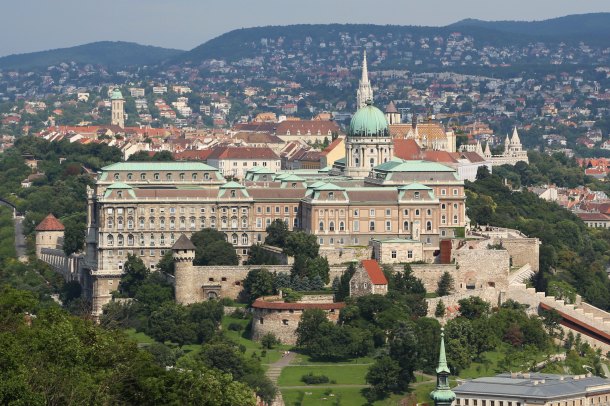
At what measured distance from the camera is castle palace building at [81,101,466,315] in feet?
336

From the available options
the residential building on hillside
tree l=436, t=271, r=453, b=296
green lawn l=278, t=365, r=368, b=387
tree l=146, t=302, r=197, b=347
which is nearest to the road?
the residential building on hillside

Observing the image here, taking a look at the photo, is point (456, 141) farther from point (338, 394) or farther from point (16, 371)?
point (16, 371)

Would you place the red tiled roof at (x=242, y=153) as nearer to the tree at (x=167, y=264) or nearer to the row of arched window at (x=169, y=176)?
the row of arched window at (x=169, y=176)

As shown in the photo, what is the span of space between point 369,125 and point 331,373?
28933 mm

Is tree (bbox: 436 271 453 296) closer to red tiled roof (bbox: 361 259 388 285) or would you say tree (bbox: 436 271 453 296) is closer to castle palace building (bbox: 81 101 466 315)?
castle palace building (bbox: 81 101 466 315)

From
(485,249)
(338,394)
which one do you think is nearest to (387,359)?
(338,394)

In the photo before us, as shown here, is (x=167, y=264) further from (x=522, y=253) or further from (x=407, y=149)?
(x=407, y=149)

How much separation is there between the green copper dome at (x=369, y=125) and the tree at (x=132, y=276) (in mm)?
18794

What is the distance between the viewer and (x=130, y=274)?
331ft

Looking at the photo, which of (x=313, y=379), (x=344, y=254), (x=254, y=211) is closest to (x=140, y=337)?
(x=313, y=379)

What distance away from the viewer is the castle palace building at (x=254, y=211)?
102375 millimetres

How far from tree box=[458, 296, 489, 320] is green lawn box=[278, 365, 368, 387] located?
8.51 meters

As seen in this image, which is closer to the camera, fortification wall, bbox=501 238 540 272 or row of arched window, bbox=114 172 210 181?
fortification wall, bbox=501 238 540 272

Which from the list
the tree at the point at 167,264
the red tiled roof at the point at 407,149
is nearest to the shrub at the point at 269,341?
the tree at the point at 167,264
